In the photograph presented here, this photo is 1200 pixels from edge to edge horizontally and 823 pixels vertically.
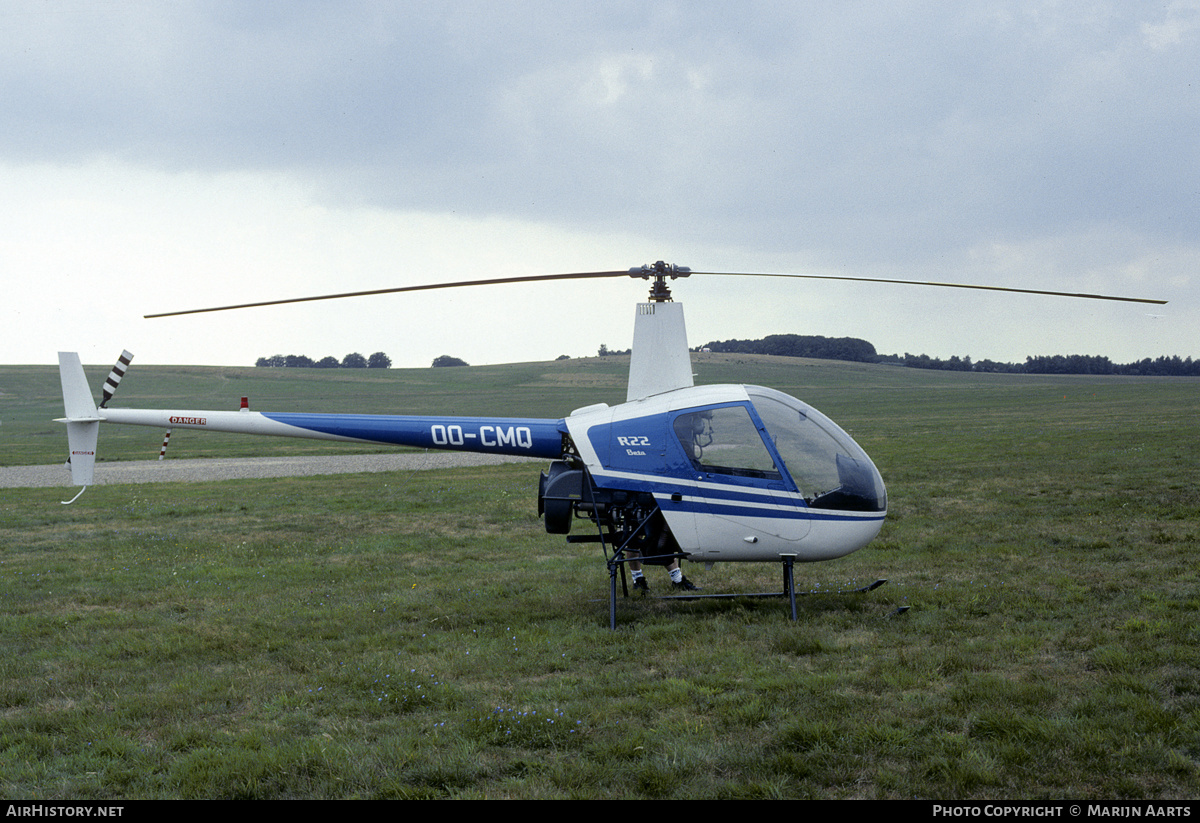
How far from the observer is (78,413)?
11711 mm

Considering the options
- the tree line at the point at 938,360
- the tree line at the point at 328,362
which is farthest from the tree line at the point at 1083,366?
the tree line at the point at 328,362

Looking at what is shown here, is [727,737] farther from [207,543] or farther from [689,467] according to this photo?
[207,543]

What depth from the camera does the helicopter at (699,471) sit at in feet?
24.5

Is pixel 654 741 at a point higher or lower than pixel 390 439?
lower

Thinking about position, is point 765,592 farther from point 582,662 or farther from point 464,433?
point 464,433

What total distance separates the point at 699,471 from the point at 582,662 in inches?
83.3

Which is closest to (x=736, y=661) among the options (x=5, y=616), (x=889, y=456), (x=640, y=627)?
(x=640, y=627)

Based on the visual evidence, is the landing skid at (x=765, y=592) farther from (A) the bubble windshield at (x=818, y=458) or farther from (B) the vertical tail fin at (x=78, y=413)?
(B) the vertical tail fin at (x=78, y=413)

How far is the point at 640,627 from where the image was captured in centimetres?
732

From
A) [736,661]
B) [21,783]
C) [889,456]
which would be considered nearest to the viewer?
[21,783]

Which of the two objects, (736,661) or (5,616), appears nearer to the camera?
(736,661)

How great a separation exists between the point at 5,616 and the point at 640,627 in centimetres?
667

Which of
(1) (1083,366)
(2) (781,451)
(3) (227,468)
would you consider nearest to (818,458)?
(2) (781,451)

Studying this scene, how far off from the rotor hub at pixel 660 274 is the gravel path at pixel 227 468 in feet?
58.1
